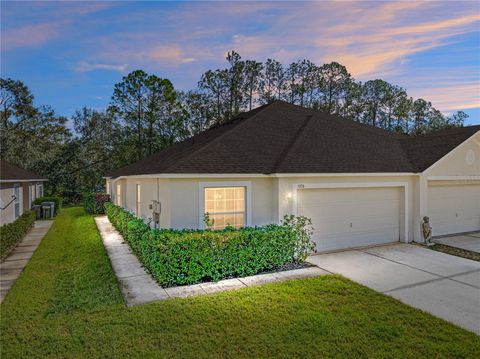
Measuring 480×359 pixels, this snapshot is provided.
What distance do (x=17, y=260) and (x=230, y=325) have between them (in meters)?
7.43

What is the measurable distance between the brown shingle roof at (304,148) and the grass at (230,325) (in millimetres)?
3578

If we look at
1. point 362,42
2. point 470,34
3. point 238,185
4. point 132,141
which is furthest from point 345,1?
point 132,141

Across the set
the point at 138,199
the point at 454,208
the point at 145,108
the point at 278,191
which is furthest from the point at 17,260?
the point at 145,108

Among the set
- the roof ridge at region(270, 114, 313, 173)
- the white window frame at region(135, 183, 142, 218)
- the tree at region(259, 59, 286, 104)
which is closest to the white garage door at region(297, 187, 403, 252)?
the roof ridge at region(270, 114, 313, 173)

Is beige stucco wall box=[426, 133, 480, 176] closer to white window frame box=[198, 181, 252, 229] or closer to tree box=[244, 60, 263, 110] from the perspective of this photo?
white window frame box=[198, 181, 252, 229]

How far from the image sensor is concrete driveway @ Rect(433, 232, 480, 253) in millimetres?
10078

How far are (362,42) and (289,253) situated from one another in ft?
31.3

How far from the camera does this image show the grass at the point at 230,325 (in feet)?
13.6

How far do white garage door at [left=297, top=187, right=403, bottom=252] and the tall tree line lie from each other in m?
20.3

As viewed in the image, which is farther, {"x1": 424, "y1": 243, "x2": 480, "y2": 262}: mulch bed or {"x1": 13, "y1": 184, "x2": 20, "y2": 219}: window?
{"x1": 13, "y1": 184, "x2": 20, "y2": 219}: window

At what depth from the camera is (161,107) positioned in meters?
27.4

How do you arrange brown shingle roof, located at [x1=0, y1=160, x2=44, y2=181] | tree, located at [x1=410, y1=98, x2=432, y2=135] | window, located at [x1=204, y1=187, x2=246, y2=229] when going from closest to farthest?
1. window, located at [x1=204, y1=187, x2=246, y2=229]
2. brown shingle roof, located at [x1=0, y1=160, x2=44, y2=181]
3. tree, located at [x1=410, y1=98, x2=432, y2=135]

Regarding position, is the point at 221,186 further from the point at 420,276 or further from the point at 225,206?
the point at 420,276

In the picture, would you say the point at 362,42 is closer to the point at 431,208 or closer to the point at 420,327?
the point at 431,208
